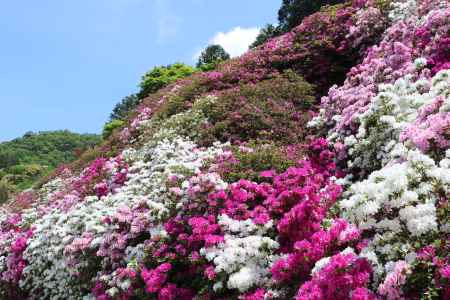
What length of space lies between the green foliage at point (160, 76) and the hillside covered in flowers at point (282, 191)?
12.3 m

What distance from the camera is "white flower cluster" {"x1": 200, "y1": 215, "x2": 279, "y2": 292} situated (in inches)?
235

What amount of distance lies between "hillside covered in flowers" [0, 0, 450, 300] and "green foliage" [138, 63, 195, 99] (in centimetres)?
1232

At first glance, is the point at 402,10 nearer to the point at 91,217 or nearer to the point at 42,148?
the point at 91,217

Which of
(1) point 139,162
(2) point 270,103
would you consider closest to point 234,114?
(2) point 270,103

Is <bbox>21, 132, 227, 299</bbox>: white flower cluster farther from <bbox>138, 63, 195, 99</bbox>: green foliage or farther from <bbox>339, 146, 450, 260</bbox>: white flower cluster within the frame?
<bbox>138, 63, 195, 99</bbox>: green foliage

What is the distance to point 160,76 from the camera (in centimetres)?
2912

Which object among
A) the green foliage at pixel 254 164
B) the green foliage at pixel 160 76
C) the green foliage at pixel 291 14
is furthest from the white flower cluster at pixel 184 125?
the green foliage at pixel 291 14

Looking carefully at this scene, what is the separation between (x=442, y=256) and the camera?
14.7 feet

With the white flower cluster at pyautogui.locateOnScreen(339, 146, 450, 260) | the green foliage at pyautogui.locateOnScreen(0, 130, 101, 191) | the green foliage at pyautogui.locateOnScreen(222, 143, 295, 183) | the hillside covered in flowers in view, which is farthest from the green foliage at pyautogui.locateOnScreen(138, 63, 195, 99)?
the green foliage at pyautogui.locateOnScreen(0, 130, 101, 191)

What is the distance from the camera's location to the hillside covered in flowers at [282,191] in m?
5.14

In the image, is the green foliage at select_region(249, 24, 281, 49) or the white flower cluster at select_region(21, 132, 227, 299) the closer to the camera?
the white flower cluster at select_region(21, 132, 227, 299)

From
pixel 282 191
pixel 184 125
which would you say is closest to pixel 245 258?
pixel 282 191

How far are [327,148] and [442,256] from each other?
5406 mm

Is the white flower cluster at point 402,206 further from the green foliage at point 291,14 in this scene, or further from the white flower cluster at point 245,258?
the green foliage at point 291,14
